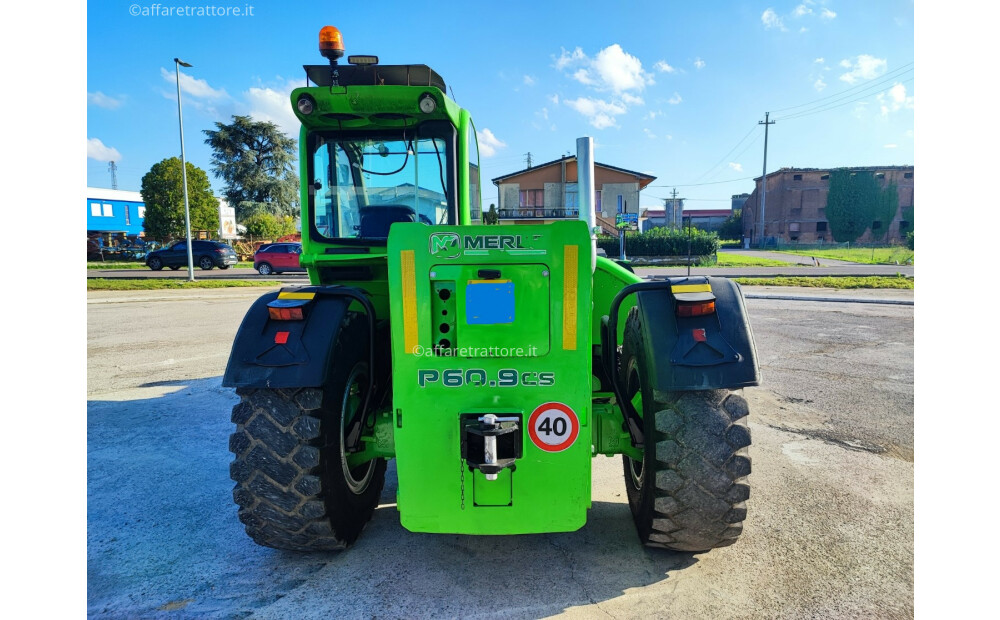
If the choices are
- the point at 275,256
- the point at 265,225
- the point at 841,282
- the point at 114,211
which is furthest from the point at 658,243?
the point at 114,211

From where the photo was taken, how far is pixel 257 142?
4184 cm

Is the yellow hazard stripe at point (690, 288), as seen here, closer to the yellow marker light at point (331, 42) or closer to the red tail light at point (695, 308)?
the red tail light at point (695, 308)

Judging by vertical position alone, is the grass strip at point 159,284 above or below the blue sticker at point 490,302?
above

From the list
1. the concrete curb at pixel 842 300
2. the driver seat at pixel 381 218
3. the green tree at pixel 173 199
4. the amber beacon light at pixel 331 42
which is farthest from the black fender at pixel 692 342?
the green tree at pixel 173 199

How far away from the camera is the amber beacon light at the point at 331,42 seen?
339 centimetres

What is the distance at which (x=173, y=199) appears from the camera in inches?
1369

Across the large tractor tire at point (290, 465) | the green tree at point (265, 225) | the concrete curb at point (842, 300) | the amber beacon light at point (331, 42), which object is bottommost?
the large tractor tire at point (290, 465)

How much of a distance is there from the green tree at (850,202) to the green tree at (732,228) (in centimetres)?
1059

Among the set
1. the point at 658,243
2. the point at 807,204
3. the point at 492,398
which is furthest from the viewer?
the point at 807,204

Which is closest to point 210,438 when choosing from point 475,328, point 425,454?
point 425,454

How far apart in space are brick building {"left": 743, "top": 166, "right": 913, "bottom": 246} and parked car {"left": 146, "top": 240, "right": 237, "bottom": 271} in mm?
49108

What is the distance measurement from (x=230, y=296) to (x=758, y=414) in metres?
16.1

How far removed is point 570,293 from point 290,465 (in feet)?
5.23

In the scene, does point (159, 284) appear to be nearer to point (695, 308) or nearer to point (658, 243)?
point (695, 308)
